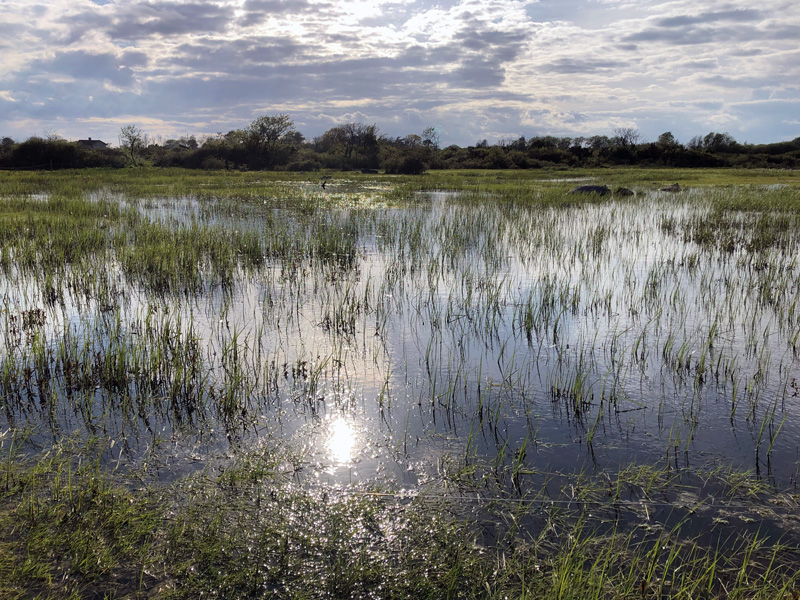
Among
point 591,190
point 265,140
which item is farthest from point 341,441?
point 265,140

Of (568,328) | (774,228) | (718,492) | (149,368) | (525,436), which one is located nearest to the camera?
(718,492)

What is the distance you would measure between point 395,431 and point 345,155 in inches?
2025

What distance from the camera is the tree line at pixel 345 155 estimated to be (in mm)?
41156

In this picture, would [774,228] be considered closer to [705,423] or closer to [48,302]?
[705,423]

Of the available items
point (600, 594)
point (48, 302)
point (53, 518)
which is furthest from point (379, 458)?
point (48, 302)

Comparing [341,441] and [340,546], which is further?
[341,441]

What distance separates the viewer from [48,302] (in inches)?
273

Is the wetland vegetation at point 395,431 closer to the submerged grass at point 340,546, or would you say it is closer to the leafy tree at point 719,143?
the submerged grass at point 340,546

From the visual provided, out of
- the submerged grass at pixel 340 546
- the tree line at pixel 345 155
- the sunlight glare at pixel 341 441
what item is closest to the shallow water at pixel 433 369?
the sunlight glare at pixel 341 441

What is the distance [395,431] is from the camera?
4051 mm

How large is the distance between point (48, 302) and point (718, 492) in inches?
300

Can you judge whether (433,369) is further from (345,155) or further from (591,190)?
(345,155)

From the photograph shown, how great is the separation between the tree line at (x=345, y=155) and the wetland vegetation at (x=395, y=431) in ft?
119

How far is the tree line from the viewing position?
4116 cm
